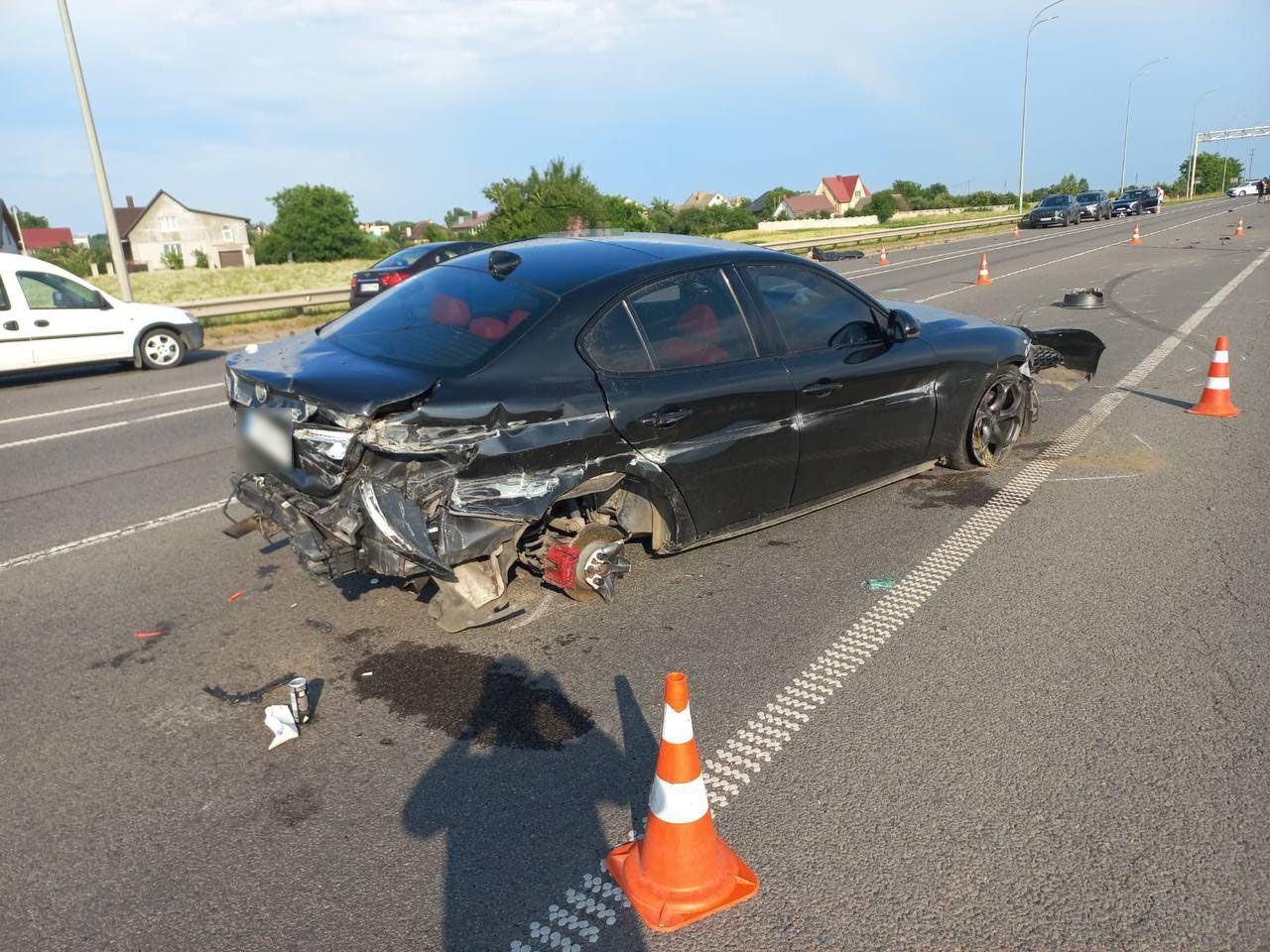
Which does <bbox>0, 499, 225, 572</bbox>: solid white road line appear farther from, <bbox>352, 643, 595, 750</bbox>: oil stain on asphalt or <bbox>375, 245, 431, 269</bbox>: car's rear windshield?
<bbox>375, 245, 431, 269</bbox>: car's rear windshield

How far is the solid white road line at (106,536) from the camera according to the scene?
532cm

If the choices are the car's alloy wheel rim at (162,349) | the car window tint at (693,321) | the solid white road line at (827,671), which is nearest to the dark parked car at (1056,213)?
the car's alloy wheel rim at (162,349)

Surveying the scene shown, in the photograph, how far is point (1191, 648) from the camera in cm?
379

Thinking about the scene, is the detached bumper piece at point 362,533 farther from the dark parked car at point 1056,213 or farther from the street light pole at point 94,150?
the dark parked car at point 1056,213

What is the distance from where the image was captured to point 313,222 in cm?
8519

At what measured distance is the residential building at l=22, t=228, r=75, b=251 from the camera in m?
→ 92.0

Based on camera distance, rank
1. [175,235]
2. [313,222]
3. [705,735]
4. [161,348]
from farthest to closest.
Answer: [175,235] < [313,222] < [161,348] < [705,735]

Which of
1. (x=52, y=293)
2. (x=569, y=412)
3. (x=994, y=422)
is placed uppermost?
(x=52, y=293)

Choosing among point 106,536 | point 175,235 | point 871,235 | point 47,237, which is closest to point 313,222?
point 175,235

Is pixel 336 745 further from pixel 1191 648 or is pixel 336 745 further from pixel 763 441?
pixel 1191 648

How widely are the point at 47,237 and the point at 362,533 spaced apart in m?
114

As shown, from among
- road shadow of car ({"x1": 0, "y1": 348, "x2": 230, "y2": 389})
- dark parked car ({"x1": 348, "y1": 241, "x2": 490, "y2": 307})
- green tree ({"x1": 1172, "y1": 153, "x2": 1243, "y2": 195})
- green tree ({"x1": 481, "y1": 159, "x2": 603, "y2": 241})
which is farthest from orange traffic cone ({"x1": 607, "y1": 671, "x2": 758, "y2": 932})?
green tree ({"x1": 1172, "y1": 153, "x2": 1243, "y2": 195})

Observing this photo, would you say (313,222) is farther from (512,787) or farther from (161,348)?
(512,787)

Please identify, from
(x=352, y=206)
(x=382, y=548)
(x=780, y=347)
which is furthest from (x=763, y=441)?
(x=352, y=206)
